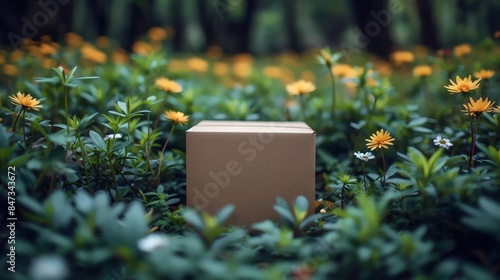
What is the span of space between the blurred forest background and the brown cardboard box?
186 cm

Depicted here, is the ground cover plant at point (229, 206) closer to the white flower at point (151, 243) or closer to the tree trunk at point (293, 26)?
the white flower at point (151, 243)

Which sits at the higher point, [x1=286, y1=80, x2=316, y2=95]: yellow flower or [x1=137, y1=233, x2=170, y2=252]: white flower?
[x1=286, y1=80, x2=316, y2=95]: yellow flower

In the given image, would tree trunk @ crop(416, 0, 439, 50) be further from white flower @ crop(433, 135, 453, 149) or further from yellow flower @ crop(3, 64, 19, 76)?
yellow flower @ crop(3, 64, 19, 76)

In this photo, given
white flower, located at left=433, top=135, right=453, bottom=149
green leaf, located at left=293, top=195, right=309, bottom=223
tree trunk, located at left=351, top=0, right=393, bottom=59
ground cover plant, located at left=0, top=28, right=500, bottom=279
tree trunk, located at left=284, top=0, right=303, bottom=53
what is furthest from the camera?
tree trunk, located at left=284, top=0, right=303, bottom=53

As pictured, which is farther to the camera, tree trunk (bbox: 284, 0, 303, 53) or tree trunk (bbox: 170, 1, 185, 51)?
tree trunk (bbox: 170, 1, 185, 51)

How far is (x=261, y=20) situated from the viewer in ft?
44.2

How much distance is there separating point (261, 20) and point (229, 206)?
1291cm

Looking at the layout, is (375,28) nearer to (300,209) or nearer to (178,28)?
(300,209)

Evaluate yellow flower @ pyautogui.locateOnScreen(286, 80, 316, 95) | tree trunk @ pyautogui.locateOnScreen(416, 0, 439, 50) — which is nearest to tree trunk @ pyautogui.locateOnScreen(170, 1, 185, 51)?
tree trunk @ pyautogui.locateOnScreen(416, 0, 439, 50)

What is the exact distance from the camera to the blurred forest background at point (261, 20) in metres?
4.41

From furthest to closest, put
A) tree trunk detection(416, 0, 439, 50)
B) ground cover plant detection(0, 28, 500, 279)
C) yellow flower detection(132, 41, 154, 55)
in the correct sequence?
tree trunk detection(416, 0, 439, 50), yellow flower detection(132, 41, 154, 55), ground cover plant detection(0, 28, 500, 279)

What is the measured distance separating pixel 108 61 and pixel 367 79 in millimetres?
2342

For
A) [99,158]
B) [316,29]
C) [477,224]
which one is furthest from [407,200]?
[316,29]

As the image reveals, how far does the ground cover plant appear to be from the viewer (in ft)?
3.37
